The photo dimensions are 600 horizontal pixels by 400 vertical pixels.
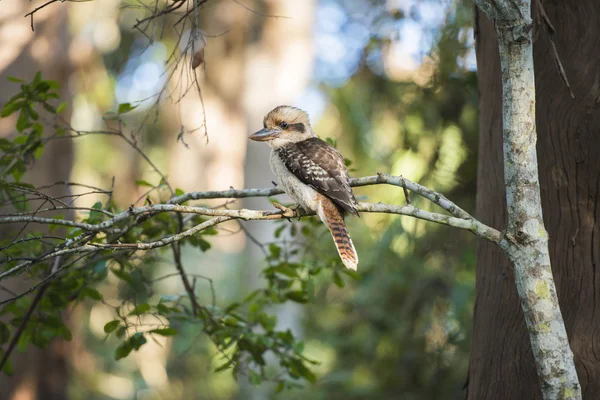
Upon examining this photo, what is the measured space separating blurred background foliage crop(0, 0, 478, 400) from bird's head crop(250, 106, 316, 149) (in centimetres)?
34

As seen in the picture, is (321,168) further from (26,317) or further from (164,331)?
(26,317)

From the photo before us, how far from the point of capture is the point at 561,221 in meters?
3.07

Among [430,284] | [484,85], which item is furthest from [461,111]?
[484,85]

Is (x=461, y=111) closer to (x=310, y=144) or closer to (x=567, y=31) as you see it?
(x=310, y=144)

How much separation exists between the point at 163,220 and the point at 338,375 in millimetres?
4009

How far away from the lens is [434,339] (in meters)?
6.09

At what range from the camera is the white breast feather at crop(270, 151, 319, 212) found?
392 cm

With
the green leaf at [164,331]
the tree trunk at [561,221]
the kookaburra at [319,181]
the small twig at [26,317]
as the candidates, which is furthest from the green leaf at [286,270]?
the small twig at [26,317]

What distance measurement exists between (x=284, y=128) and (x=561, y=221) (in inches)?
81.9

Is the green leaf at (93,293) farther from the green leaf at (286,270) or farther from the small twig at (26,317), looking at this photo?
the green leaf at (286,270)

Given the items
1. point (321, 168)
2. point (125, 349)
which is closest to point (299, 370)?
point (125, 349)

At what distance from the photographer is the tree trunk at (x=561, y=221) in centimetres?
294

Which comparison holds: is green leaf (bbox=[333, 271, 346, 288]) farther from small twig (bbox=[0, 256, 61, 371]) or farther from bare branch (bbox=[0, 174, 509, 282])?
small twig (bbox=[0, 256, 61, 371])

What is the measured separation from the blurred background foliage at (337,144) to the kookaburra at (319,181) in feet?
0.76
